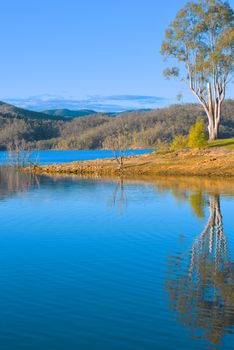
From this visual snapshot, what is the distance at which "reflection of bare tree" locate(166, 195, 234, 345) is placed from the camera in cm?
1214

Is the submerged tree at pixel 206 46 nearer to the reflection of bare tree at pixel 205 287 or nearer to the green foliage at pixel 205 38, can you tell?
the green foliage at pixel 205 38

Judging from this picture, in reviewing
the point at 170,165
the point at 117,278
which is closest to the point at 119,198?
the point at 117,278

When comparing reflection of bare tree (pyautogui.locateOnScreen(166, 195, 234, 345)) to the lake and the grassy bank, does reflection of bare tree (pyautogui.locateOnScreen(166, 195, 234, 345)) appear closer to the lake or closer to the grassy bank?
the lake

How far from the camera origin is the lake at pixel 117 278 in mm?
11594

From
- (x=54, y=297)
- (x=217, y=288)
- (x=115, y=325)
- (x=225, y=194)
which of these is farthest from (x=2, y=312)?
(x=225, y=194)

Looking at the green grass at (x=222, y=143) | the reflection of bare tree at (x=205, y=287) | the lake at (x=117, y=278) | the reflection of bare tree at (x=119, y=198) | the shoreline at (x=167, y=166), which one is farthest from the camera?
the green grass at (x=222, y=143)

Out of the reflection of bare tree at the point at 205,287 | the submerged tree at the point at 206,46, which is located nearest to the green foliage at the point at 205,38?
the submerged tree at the point at 206,46

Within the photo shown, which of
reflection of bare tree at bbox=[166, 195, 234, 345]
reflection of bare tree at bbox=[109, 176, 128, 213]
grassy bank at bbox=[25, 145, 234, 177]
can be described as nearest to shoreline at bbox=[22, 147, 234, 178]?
grassy bank at bbox=[25, 145, 234, 177]

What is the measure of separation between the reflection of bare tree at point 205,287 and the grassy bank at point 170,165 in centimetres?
3721

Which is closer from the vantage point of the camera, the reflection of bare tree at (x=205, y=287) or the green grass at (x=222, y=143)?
the reflection of bare tree at (x=205, y=287)

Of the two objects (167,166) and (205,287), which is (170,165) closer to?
(167,166)

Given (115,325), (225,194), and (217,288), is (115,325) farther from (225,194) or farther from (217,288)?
(225,194)

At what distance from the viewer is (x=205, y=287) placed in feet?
48.0

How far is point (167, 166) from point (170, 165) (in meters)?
0.42
